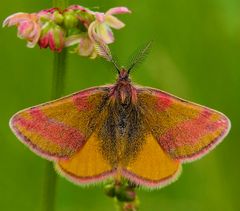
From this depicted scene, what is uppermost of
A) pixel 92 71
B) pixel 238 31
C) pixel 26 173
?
pixel 238 31

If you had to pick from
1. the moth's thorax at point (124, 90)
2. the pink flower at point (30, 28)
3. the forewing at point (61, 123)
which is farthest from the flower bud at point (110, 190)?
the pink flower at point (30, 28)

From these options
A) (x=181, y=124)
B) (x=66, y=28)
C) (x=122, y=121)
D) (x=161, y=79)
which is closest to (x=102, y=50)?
(x=66, y=28)

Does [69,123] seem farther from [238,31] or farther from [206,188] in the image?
[238,31]

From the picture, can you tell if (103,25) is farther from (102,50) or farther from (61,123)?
(61,123)

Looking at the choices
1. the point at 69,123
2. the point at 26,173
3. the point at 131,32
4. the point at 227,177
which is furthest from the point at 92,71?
the point at 69,123

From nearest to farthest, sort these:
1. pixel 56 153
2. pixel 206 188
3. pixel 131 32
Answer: pixel 56 153 < pixel 206 188 < pixel 131 32

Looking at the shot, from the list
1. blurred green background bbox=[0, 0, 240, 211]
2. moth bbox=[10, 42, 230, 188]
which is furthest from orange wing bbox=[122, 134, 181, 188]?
blurred green background bbox=[0, 0, 240, 211]
